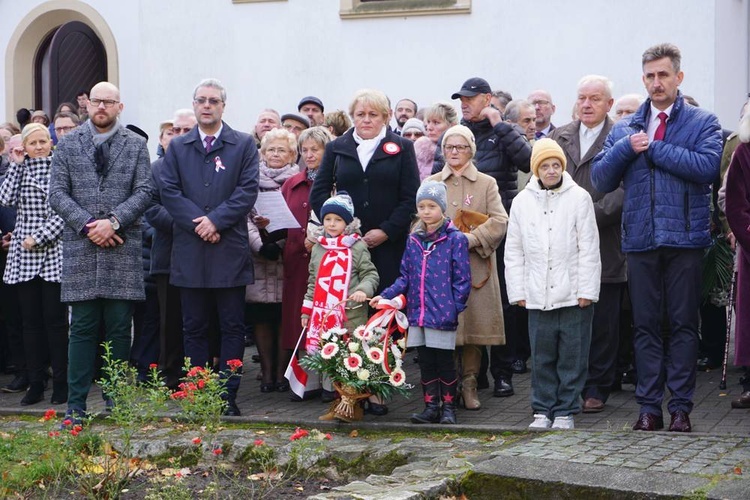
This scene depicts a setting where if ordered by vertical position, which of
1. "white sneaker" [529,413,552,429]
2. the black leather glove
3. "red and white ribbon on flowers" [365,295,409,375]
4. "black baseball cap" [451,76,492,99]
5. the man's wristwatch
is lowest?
"white sneaker" [529,413,552,429]

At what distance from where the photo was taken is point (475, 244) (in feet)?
28.2

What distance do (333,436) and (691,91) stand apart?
8.40m

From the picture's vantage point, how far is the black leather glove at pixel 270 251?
31.4ft

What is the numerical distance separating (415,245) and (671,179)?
1.71 m

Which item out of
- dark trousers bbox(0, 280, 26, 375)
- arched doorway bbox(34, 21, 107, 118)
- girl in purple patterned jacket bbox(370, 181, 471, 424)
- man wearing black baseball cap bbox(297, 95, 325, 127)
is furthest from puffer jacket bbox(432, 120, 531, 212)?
arched doorway bbox(34, 21, 107, 118)

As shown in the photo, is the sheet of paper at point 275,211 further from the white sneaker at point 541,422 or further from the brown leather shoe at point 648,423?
the brown leather shoe at point 648,423

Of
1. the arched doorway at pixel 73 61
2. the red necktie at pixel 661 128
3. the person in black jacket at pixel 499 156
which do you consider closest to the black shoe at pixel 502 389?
the person in black jacket at pixel 499 156

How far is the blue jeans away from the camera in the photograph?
7863 mm

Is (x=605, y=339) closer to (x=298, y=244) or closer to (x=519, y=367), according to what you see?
(x=519, y=367)

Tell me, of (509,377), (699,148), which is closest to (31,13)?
(509,377)

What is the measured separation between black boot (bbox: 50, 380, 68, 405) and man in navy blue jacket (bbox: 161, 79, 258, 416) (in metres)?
1.40

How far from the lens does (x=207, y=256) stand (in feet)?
28.6

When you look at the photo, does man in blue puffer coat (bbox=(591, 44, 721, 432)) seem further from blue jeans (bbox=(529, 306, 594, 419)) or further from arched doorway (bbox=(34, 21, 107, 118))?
arched doorway (bbox=(34, 21, 107, 118))

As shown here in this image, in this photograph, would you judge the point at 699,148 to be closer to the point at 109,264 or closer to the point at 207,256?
the point at 207,256
